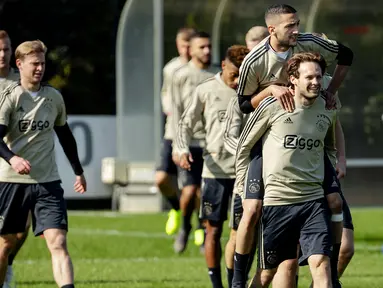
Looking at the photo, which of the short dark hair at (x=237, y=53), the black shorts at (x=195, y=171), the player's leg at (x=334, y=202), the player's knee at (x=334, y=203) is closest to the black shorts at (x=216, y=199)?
the short dark hair at (x=237, y=53)

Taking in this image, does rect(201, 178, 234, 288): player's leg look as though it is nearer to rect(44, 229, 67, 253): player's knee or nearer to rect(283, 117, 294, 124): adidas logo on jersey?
rect(44, 229, 67, 253): player's knee

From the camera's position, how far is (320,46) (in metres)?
10.1

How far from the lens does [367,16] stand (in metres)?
22.5

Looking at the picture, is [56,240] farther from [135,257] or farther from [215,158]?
[135,257]

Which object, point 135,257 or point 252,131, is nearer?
point 252,131

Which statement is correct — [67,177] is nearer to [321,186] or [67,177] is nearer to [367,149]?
[367,149]

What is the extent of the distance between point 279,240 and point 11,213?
2.36 m

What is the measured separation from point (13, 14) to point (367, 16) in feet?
19.7

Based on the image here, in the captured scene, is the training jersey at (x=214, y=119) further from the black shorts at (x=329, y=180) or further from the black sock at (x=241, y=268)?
the black shorts at (x=329, y=180)

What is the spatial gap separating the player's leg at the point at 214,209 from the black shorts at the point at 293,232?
96.7 inches

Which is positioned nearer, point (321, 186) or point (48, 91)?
point (321, 186)

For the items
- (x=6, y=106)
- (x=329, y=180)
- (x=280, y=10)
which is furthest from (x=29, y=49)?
(x=329, y=180)

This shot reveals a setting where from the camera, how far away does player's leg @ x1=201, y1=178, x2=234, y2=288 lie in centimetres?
1209

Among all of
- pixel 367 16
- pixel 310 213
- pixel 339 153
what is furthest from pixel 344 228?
pixel 367 16
